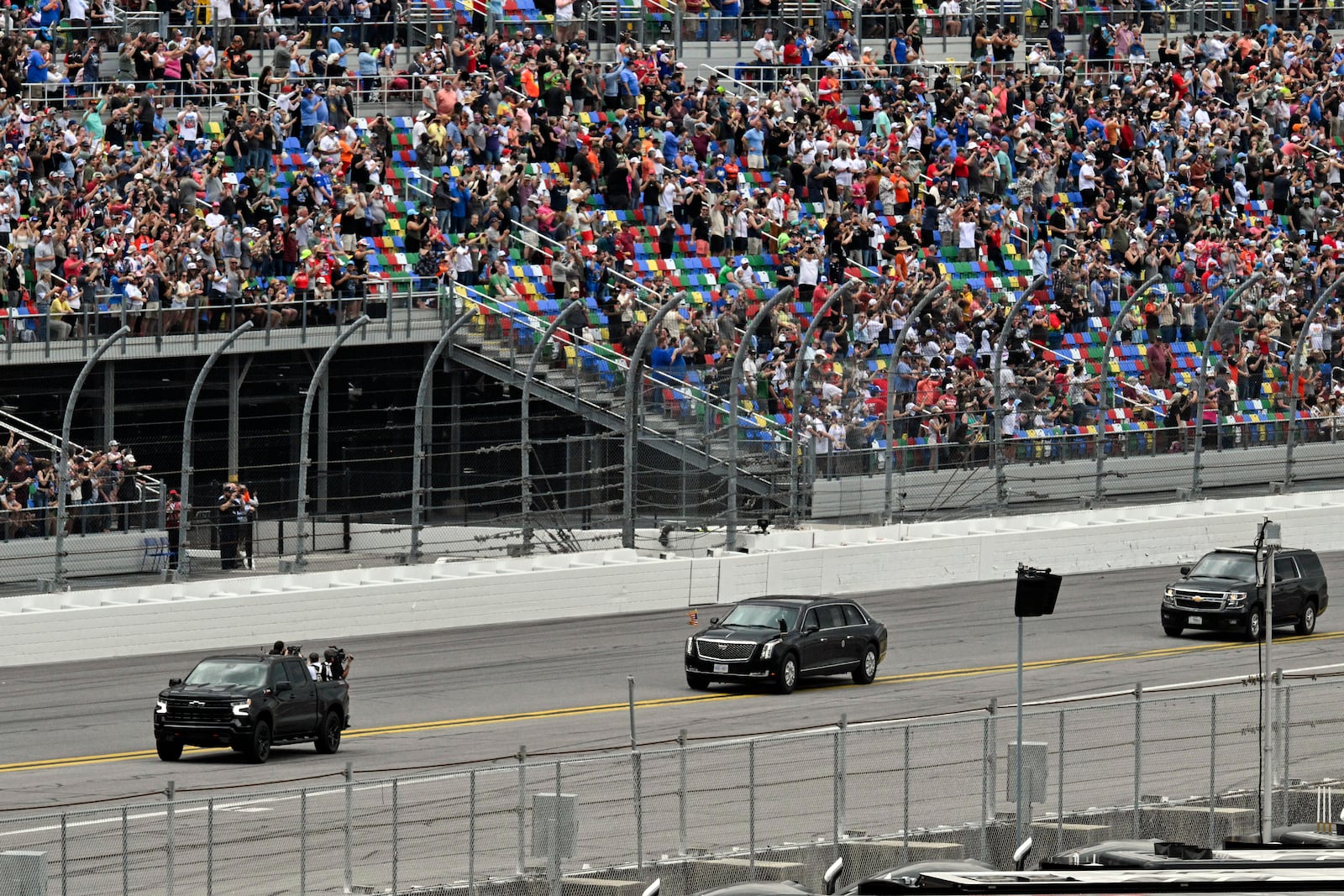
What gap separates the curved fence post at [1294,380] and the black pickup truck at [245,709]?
18.3m

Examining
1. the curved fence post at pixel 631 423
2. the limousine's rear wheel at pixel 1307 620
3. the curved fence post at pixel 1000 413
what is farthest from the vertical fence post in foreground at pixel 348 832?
the curved fence post at pixel 1000 413

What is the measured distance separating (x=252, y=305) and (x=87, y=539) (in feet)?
19.3

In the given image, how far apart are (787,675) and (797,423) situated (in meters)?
6.25

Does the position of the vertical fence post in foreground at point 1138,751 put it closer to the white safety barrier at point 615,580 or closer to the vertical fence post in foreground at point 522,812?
the vertical fence post in foreground at point 522,812

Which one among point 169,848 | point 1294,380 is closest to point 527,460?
point 1294,380

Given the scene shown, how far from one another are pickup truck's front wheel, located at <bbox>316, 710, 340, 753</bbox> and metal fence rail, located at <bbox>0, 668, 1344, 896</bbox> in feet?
20.5

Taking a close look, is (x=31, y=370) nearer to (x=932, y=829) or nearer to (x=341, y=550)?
(x=341, y=550)

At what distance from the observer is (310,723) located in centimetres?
2344

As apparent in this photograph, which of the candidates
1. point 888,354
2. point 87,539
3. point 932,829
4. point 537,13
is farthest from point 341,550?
point 537,13

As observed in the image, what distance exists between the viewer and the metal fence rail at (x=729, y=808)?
47.6 feet

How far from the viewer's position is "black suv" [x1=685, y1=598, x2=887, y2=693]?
27.3m

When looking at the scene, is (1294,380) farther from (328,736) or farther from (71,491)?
(328,736)

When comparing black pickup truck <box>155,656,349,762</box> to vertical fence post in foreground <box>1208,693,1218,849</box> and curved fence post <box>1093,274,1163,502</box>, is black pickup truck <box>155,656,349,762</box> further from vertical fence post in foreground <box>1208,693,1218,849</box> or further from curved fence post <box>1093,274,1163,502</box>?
curved fence post <box>1093,274,1163,502</box>

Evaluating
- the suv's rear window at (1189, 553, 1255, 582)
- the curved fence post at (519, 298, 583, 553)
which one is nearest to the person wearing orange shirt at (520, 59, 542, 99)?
the curved fence post at (519, 298, 583, 553)
